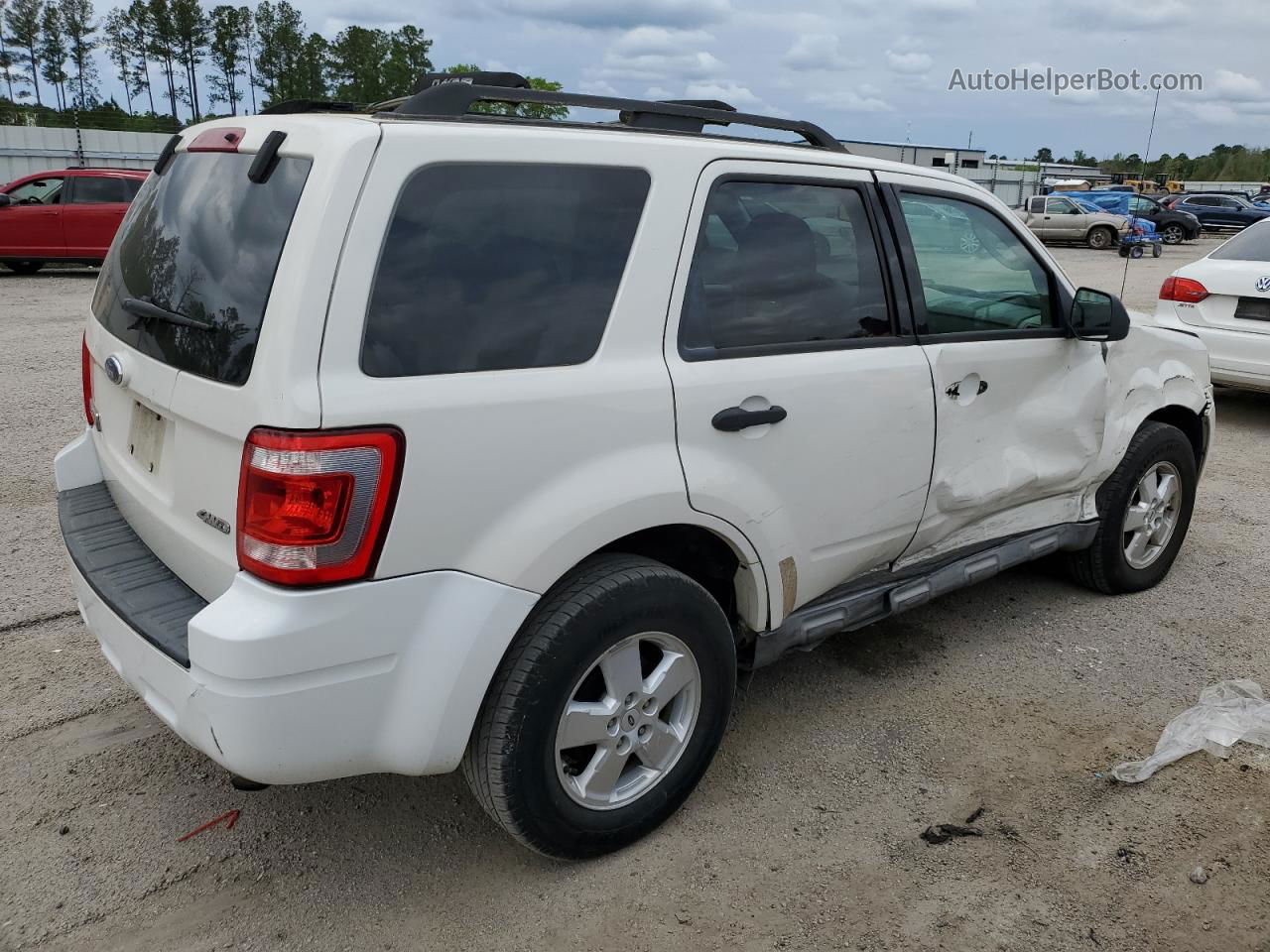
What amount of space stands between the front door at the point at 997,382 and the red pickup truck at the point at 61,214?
15.3 m

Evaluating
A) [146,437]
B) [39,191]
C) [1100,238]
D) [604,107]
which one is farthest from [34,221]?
[1100,238]

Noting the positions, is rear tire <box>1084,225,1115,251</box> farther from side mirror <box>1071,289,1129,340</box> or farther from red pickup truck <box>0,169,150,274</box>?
side mirror <box>1071,289,1129,340</box>

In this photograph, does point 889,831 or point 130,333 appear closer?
point 130,333

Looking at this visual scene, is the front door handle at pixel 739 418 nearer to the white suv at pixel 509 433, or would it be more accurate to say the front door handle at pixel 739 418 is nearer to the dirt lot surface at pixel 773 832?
the white suv at pixel 509 433

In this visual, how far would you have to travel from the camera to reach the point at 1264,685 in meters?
3.82

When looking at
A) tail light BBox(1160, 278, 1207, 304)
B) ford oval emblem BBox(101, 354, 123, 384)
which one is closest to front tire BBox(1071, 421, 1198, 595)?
ford oval emblem BBox(101, 354, 123, 384)

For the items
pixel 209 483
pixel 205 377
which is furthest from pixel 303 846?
pixel 205 377

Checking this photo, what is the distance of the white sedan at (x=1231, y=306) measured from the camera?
296 inches

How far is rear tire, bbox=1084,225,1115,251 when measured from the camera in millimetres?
28641

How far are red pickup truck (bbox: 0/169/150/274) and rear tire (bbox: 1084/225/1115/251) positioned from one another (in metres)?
24.5

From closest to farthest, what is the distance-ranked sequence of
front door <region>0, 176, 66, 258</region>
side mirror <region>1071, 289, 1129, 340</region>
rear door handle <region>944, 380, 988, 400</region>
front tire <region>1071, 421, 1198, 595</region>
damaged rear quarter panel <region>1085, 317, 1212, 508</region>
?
rear door handle <region>944, 380, 988, 400</region>, side mirror <region>1071, 289, 1129, 340</region>, damaged rear quarter panel <region>1085, 317, 1212, 508</region>, front tire <region>1071, 421, 1198, 595</region>, front door <region>0, 176, 66, 258</region>

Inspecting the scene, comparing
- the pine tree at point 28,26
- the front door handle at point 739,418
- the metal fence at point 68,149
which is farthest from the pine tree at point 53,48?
the front door handle at point 739,418

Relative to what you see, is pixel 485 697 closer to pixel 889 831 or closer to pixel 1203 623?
pixel 889 831

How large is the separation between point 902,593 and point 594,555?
4.49 feet
